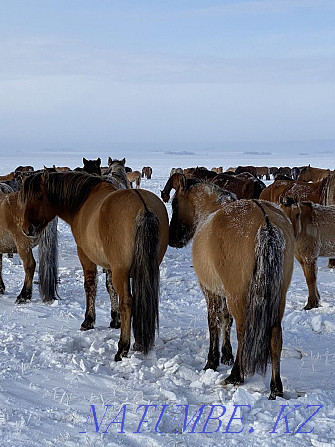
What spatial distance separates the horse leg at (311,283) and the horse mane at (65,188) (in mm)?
3626

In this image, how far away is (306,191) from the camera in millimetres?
11398

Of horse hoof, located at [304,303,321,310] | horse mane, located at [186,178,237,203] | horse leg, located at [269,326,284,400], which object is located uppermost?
horse mane, located at [186,178,237,203]

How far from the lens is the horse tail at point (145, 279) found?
458 centimetres

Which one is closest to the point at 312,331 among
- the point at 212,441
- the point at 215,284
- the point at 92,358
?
the point at 215,284

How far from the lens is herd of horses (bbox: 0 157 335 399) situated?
3773 mm

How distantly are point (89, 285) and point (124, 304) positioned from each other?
45.2 inches

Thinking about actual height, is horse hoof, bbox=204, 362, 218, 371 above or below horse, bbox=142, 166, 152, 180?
below

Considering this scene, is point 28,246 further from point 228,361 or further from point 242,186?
point 242,186

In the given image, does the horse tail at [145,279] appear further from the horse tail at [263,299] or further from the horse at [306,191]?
the horse at [306,191]

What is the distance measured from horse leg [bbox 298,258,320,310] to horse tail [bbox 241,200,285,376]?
3468mm

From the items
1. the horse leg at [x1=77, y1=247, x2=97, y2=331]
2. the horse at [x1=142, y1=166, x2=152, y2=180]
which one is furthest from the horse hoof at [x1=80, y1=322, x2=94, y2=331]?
the horse at [x1=142, y1=166, x2=152, y2=180]

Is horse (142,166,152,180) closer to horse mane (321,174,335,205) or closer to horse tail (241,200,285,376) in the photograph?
horse mane (321,174,335,205)

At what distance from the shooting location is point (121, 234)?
465 cm

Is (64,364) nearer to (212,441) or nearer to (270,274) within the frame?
(212,441)
